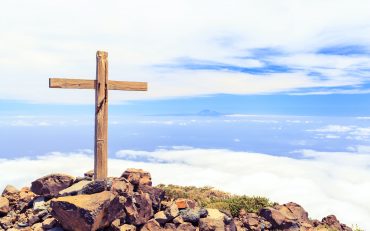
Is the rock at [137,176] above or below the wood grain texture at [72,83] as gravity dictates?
below

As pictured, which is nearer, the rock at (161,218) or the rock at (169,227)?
the rock at (169,227)

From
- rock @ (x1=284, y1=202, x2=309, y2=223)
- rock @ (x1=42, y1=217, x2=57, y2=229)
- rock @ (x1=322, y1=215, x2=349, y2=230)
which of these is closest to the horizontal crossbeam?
rock @ (x1=42, y1=217, x2=57, y2=229)

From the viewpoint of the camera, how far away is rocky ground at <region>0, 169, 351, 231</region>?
12.8 m

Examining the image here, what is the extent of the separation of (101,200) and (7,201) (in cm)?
569

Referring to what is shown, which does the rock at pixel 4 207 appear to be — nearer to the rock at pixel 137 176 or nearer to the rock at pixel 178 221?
the rock at pixel 137 176

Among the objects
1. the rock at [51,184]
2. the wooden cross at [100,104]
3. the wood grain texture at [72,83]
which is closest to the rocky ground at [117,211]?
the rock at [51,184]

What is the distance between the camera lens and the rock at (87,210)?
12.4 meters

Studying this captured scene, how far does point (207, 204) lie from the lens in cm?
1759

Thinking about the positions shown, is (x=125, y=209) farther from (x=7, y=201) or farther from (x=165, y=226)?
(x=7, y=201)

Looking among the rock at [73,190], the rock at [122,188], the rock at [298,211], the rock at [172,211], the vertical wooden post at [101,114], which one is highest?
the vertical wooden post at [101,114]

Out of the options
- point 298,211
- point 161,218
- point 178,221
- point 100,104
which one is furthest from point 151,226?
point 298,211

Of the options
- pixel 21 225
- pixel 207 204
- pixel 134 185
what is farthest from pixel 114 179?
pixel 207 204

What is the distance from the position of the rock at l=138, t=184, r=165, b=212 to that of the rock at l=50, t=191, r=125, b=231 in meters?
1.68

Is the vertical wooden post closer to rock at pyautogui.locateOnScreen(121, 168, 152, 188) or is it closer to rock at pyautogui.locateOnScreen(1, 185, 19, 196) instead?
rock at pyautogui.locateOnScreen(121, 168, 152, 188)
